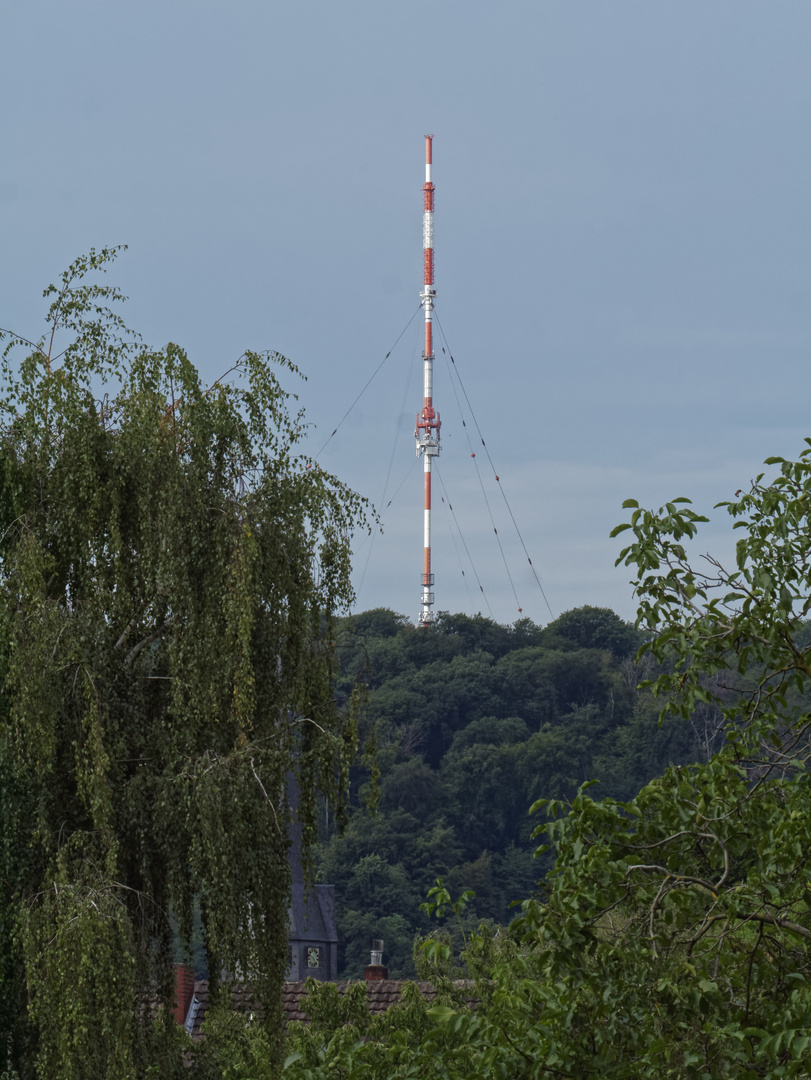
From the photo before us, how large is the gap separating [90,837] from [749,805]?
752 centimetres

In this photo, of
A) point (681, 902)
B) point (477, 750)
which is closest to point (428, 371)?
point (477, 750)

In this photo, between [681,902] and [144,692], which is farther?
[144,692]

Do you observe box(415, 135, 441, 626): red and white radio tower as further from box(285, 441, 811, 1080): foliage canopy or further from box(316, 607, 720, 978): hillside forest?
box(285, 441, 811, 1080): foliage canopy

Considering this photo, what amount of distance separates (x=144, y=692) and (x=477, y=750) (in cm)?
6613

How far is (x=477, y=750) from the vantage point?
77.1m

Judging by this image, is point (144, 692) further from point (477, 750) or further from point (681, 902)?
point (477, 750)

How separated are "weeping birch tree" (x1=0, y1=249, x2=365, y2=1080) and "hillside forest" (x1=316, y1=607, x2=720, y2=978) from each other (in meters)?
43.9

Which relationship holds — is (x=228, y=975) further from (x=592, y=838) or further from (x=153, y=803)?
(x=592, y=838)

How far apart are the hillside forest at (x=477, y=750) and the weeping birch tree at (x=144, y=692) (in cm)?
4391

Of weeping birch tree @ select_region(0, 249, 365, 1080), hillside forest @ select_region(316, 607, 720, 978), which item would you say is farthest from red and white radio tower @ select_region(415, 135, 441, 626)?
weeping birch tree @ select_region(0, 249, 365, 1080)

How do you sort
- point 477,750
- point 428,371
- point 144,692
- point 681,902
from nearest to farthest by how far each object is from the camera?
point 681,902, point 144,692, point 428,371, point 477,750

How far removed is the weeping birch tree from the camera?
10.9 meters

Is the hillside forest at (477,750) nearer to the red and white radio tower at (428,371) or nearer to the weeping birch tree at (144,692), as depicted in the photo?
the red and white radio tower at (428,371)

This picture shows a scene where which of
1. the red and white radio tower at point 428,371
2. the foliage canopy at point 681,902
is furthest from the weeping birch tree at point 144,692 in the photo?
the red and white radio tower at point 428,371
